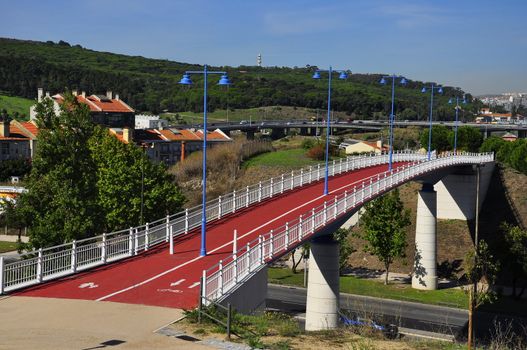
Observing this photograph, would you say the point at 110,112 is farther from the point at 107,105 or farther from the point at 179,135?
the point at 179,135

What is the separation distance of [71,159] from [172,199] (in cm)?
1077

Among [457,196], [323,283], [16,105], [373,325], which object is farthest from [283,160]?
[16,105]

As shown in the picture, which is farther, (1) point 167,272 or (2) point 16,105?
(2) point 16,105

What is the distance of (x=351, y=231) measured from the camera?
71.9 m

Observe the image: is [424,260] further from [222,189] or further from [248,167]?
[248,167]

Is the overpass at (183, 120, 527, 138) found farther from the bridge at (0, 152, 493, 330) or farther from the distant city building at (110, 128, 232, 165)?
the bridge at (0, 152, 493, 330)

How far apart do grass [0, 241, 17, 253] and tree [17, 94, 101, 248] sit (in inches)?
1085

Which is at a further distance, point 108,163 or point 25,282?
point 108,163

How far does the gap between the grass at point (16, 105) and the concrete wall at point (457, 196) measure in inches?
3824

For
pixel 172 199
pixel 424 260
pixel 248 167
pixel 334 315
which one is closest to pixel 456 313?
pixel 424 260

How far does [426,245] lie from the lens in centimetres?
5931

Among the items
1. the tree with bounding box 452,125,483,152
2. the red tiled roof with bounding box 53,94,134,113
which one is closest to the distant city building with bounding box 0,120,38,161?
the red tiled roof with bounding box 53,94,134,113

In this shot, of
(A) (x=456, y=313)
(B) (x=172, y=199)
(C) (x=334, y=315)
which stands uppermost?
(B) (x=172, y=199)

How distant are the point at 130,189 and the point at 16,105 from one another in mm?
122393
